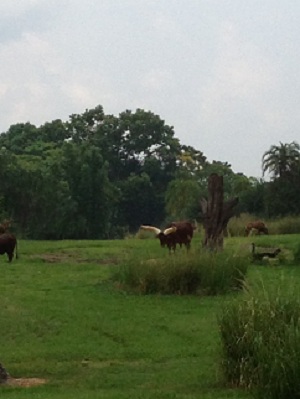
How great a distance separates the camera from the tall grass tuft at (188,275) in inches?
667

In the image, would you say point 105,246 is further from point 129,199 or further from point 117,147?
point 117,147

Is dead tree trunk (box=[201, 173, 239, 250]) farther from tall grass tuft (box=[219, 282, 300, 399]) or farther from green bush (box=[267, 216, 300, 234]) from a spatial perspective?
tall grass tuft (box=[219, 282, 300, 399])

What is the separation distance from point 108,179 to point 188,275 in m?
41.5

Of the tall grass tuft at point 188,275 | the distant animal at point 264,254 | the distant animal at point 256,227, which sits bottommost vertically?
A: the tall grass tuft at point 188,275

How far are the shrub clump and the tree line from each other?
3213 centimetres

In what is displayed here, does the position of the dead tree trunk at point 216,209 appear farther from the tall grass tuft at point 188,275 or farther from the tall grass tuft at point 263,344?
the tall grass tuft at point 263,344

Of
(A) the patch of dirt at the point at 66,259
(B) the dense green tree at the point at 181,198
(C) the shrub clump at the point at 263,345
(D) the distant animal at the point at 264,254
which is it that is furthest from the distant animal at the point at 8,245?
(B) the dense green tree at the point at 181,198

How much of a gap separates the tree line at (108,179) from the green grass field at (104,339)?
2492 centimetres

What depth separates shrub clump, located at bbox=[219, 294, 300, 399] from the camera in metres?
7.86

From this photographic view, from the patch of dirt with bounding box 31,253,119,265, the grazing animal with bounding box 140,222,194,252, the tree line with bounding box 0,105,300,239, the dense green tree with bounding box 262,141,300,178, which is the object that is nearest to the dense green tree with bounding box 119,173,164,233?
the tree line with bounding box 0,105,300,239

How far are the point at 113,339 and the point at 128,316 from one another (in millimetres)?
1799

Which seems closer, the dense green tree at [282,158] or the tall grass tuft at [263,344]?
the tall grass tuft at [263,344]

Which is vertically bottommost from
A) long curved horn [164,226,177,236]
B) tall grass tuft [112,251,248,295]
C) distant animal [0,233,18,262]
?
tall grass tuft [112,251,248,295]

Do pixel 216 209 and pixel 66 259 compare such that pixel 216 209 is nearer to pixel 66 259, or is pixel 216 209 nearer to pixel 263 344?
pixel 66 259
